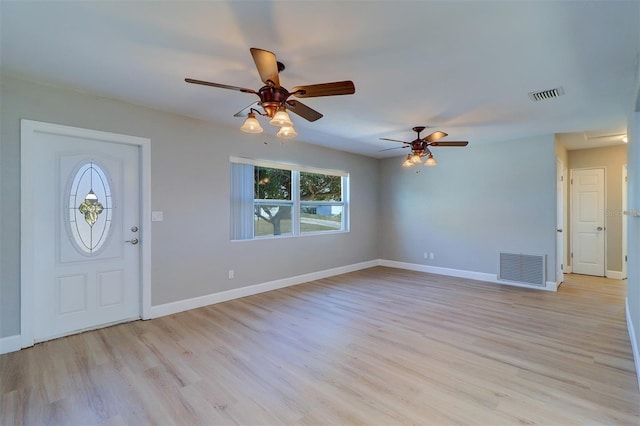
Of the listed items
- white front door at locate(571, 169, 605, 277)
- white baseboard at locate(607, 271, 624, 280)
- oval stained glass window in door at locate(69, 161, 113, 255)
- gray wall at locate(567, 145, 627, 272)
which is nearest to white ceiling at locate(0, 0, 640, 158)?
oval stained glass window in door at locate(69, 161, 113, 255)

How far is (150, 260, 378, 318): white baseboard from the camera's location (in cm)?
380

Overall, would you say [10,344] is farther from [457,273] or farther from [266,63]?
[457,273]

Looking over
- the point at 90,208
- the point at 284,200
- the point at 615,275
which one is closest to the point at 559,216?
the point at 615,275

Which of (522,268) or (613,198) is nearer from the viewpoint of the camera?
(522,268)

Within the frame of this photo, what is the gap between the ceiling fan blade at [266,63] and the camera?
188 centimetres

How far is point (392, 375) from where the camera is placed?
2.42 m

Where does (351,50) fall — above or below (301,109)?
above

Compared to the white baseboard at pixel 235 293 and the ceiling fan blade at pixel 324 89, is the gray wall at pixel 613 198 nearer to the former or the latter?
the white baseboard at pixel 235 293

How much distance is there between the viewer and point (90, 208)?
3.33 m

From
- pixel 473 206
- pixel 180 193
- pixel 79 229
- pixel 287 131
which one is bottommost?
pixel 79 229

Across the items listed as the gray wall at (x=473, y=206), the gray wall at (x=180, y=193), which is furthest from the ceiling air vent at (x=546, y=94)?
the gray wall at (x=180, y=193)

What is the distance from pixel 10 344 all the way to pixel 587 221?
8824mm

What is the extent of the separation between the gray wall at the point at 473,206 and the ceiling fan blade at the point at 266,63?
185 inches

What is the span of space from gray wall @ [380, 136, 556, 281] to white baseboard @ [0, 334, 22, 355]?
611 cm
